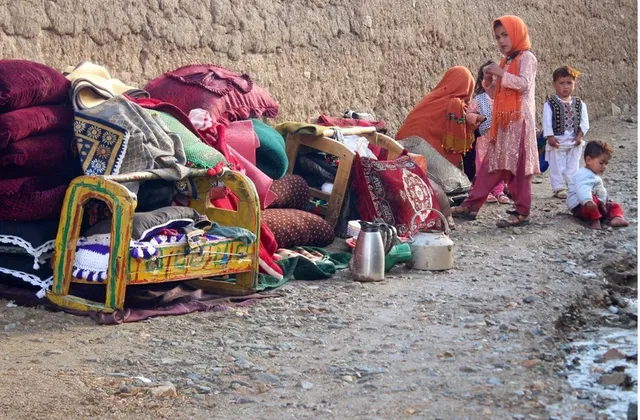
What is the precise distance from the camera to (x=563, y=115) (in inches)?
328

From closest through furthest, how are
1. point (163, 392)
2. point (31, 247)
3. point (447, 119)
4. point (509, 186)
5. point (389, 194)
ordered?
point (163, 392) < point (31, 247) < point (389, 194) < point (509, 186) < point (447, 119)

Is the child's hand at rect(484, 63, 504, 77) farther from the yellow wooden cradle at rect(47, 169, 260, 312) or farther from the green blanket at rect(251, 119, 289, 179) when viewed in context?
the yellow wooden cradle at rect(47, 169, 260, 312)

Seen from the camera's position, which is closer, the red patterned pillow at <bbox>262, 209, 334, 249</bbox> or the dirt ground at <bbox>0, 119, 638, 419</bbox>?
the dirt ground at <bbox>0, 119, 638, 419</bbox>

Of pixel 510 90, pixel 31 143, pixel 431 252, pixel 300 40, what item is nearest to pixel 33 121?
pixel 31 143

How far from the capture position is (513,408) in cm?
342

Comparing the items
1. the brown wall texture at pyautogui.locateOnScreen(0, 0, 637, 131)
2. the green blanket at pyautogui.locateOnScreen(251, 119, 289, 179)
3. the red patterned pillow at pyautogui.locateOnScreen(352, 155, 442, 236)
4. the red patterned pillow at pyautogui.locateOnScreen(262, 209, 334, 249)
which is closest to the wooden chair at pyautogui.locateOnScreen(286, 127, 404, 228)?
the red patterned pillow at pyautogui.locateOnScreen(352, 155, 442, 236)

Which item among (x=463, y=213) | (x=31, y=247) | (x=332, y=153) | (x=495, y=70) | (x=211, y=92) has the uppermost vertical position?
(x=495, y=70)

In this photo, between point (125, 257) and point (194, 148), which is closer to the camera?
point (125, 257)

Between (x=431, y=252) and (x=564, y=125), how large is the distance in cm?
313

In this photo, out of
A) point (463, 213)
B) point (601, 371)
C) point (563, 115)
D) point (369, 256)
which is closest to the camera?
point (601, 371)

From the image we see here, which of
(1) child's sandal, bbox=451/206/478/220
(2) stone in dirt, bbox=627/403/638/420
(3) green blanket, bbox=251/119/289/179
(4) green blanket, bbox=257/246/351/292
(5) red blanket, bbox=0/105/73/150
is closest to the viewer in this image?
(2) stone in dirt, bbox=627/403/638/420

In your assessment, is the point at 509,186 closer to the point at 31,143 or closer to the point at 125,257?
the point at 125,257

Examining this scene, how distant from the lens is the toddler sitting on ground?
23.9 ft

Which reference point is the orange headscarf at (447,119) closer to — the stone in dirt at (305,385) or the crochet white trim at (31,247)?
the crochet white trim at (31,247)
